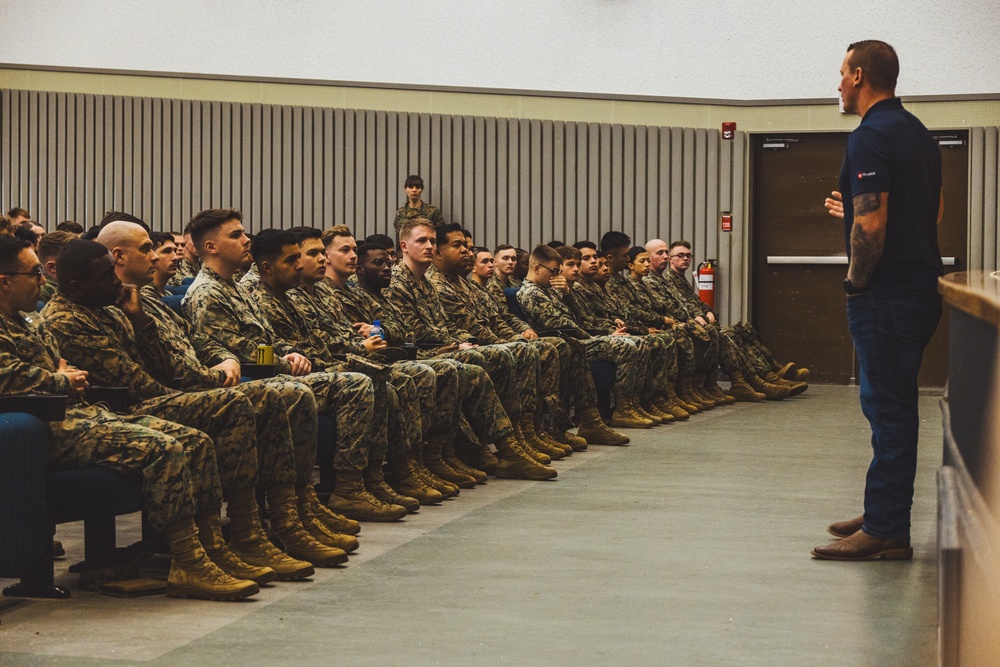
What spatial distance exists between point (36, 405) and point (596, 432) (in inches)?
171

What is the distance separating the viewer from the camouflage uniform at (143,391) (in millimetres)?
3910

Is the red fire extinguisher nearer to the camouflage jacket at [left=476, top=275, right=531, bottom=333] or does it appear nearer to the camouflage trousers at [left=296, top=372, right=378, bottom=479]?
the camouflage jacket at [left=476, top=275, right=531, bottom=333]

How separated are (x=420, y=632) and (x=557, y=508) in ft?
6.49

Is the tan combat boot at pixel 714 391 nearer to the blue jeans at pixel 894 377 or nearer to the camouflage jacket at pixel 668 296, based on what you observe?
the camouflage jacket at pixel 668 296

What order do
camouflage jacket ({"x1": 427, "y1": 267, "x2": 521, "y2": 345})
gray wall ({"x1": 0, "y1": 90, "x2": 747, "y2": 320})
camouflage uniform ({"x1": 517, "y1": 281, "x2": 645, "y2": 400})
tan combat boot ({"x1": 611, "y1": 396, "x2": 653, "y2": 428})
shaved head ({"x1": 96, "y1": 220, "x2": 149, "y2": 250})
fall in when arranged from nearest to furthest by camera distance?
shaved head ({"x1": 96, "y1": 220, "x2": 149, "y2": 250})
camouflage jacket ({"x1": 427, "y1": 267, "x2": 521, "y2": 345})
camouflage uniform ({"x1": 517, "y1": 281, "x2": 645, "y2": 400})
tan combat boot ({"x1": 611, "y1": 396, "x2": 653, "y2": 428})
gray wall ({"x1": 0, "y1": 90, "x2": 747, "y2": 320})

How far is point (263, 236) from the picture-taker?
5.14 metres

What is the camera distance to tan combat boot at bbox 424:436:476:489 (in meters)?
5.84

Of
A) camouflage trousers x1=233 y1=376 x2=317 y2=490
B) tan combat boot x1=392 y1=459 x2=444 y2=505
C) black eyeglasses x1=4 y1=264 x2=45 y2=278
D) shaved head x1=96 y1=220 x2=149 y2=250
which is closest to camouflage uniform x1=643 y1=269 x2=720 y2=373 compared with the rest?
tan combat boot x1=392 y1=459 x2=444 y2=505

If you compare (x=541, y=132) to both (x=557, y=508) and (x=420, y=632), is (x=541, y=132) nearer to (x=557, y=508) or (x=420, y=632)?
(x=557, y=508)

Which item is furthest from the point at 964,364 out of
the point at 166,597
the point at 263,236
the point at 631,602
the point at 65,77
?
the point at 65,77

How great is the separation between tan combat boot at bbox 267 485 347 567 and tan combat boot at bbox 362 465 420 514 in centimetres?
82

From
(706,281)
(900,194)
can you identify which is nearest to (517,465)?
(900,194)

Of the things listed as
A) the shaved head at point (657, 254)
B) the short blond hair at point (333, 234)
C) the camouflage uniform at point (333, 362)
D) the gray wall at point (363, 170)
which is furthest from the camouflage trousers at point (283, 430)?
the gray wall at point (363, 170)

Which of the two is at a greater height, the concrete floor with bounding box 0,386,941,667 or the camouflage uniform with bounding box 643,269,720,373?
the camouflage uniform with bounding box 643,269,720,373
